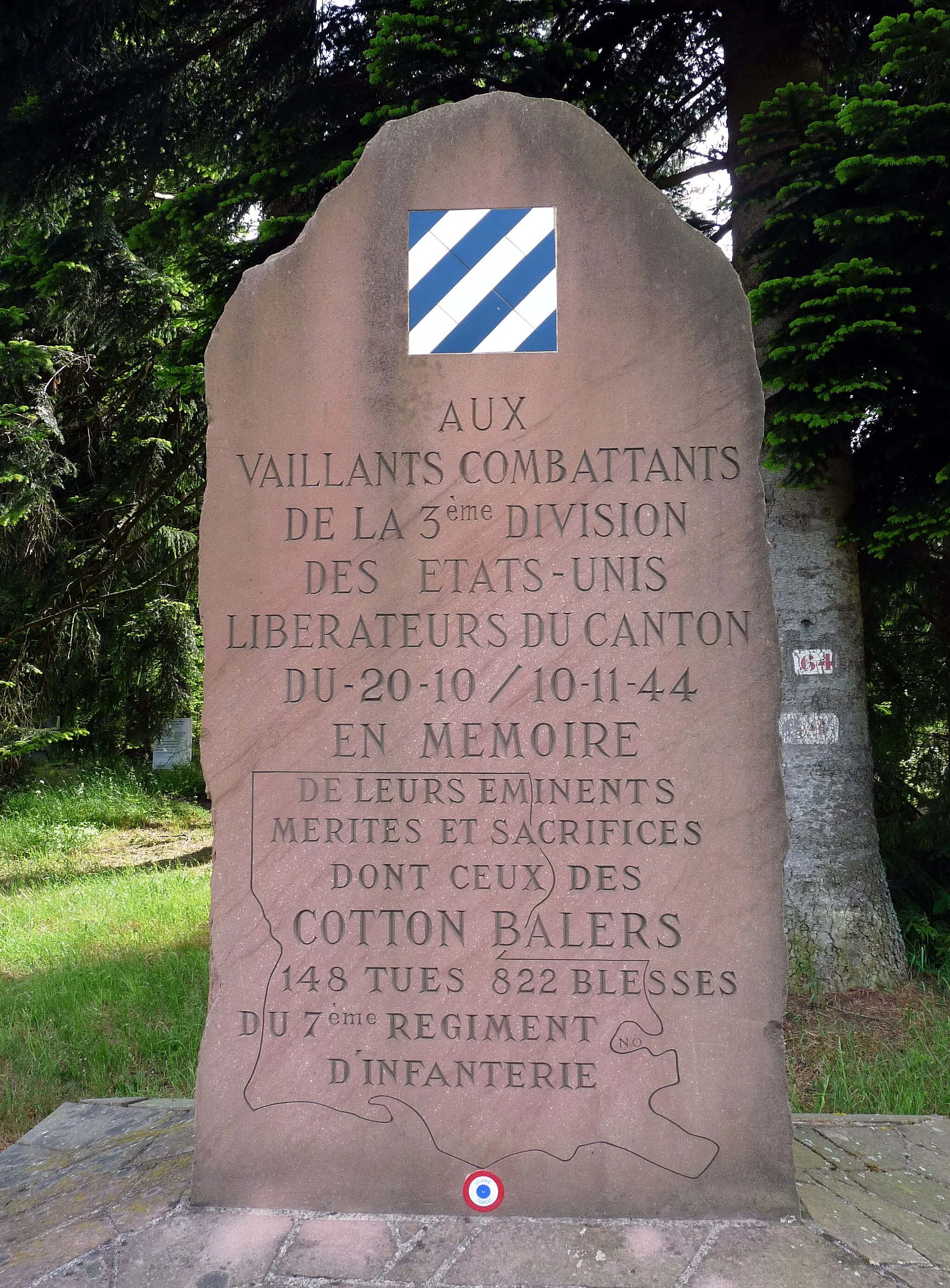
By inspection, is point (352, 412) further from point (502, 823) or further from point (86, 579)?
point (86, 579)

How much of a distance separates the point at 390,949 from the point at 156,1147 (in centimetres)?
113

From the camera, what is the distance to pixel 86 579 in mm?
8633

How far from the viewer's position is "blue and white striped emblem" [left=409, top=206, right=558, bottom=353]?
9.24 ft

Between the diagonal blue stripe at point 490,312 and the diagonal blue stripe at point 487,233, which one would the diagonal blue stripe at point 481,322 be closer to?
the diagonal blue stripe at point 490,312

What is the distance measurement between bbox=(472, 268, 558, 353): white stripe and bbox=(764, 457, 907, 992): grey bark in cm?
222

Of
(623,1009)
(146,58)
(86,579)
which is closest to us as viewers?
(623,1009)

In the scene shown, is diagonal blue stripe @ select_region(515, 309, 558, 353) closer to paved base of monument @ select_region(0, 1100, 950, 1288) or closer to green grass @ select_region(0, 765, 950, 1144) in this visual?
paved base of monument @ select_region(0, 1100, 950, 1288)

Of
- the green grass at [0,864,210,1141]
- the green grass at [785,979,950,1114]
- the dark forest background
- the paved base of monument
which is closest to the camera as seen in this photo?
the paved base of monument

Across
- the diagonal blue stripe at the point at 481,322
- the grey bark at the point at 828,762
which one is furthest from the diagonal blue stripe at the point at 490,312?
the grey bark at the point at 828,762

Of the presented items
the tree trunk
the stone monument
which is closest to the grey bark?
the tree trunk

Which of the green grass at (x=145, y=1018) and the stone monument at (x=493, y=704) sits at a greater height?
the stone monument at (x=493, y=704)

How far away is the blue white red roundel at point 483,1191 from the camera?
2.58 metres

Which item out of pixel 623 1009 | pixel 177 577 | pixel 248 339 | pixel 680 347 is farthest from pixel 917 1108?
pixel 177 577

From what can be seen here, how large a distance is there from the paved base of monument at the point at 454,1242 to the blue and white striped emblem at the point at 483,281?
7.82ft
